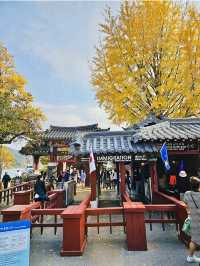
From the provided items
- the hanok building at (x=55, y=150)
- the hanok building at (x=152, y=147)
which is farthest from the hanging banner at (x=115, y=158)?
the hanok building at (x=55, y=150)

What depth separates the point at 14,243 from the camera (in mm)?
3217

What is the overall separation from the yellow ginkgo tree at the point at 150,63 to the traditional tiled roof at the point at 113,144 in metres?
2.92

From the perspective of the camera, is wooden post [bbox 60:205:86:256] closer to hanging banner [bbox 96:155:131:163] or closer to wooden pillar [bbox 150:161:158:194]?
hanging banner [bbox 96:155:131:163]

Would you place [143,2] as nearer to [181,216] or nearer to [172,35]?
[172,35]

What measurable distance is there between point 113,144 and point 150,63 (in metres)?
6.60

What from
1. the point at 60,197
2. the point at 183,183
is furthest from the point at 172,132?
the point at 60,197

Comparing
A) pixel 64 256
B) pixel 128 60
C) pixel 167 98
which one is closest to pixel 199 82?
pixel 167 98

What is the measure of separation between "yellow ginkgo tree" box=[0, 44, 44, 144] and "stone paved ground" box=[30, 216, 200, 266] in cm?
785

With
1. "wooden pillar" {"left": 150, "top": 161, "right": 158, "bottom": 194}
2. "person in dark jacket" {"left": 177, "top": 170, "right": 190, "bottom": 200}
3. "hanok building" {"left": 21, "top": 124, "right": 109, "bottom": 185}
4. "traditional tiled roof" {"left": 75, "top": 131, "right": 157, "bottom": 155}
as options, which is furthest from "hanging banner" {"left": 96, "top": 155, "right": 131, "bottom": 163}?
"hanok building" {"left": 21, "top": 124, "right": 109, "bottom": 185}

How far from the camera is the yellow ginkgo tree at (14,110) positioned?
1273cm

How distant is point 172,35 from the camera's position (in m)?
13.2

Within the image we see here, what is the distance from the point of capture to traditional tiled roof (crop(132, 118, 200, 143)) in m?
8.90

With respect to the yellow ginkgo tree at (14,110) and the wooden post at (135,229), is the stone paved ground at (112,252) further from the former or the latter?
the yellow ginkgo tree at (14,110)

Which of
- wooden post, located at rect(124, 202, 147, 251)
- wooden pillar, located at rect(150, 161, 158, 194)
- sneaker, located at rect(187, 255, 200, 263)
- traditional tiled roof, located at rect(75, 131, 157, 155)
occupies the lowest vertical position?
sneaker, located at rect(187, 255, 200, 263)
